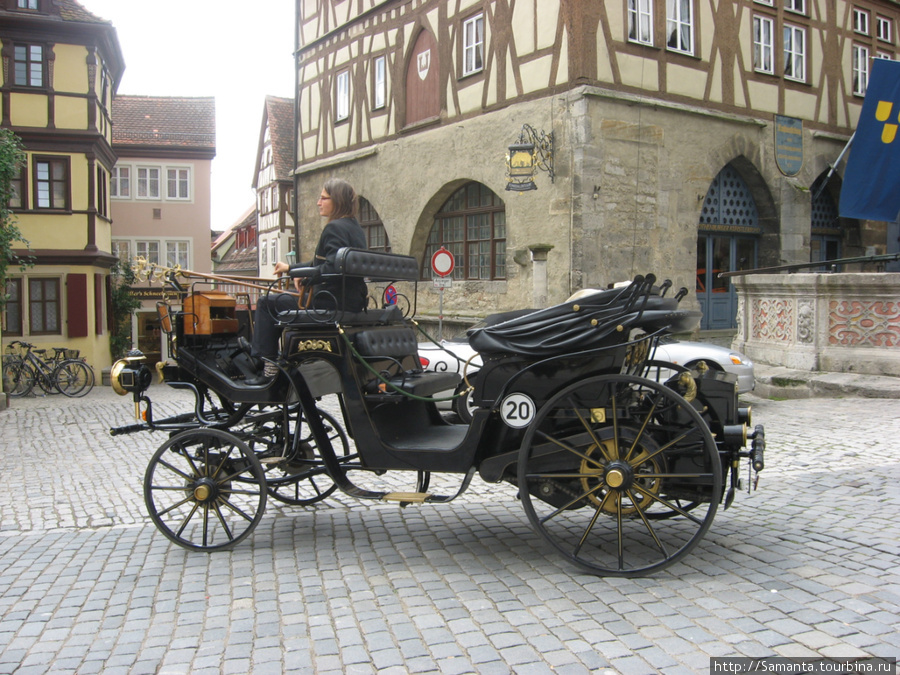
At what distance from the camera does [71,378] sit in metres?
19.5

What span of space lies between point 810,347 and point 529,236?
5.98 metres

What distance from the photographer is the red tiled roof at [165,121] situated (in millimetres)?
33406

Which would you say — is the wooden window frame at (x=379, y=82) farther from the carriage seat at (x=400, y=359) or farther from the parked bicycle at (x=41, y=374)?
the carriage seat at (x=400, y=359)

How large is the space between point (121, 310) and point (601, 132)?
17605 mm

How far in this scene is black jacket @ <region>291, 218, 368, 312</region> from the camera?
198 inches

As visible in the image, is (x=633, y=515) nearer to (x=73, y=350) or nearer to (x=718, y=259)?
(x=718, y=259)

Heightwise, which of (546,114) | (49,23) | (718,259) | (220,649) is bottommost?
(220,649)

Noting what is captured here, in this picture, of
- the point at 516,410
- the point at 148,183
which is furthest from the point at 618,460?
the point at 148,183

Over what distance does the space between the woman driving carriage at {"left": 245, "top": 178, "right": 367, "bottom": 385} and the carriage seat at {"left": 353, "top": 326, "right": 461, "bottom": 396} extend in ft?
0.79

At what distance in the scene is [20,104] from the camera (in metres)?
21.5

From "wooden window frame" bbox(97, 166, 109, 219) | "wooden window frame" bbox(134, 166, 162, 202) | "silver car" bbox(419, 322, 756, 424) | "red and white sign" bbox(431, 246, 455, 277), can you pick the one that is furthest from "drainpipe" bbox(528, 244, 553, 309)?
"wooden window frame" bbox(134, 166, 162, 202)

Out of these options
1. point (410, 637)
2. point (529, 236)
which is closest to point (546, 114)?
point (529, 236)

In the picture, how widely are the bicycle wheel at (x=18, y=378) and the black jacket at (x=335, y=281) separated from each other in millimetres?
16110

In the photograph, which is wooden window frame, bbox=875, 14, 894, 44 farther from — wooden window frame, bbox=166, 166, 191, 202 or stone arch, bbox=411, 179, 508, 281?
wooden window frame, bbox=166, 166, 191, 202
